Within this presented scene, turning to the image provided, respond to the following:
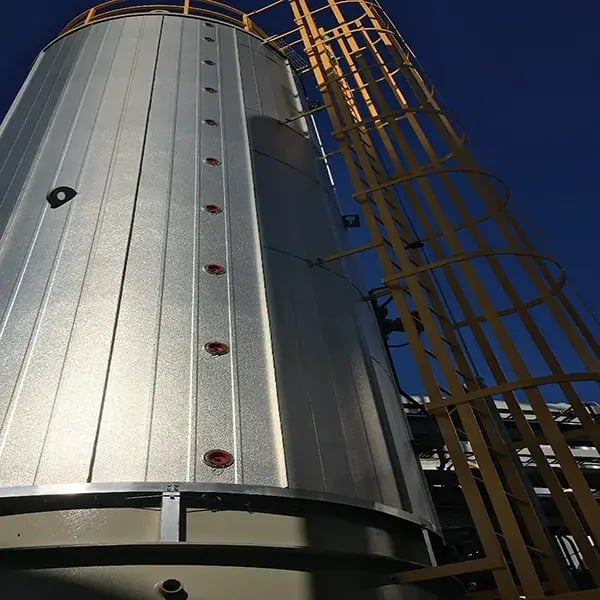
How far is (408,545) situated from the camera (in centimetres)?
394

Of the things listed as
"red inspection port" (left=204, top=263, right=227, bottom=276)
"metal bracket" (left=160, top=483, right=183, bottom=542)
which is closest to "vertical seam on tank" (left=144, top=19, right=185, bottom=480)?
"metal bracket" (left=160, top=483, right=183, bottom=542)

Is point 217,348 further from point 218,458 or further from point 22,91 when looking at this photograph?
point 22,91

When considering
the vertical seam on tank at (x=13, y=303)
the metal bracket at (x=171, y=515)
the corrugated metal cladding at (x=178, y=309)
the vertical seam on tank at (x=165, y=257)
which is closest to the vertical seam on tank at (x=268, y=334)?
the corrugated metal cladding at (x=178, y=309)

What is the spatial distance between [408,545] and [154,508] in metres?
1.67

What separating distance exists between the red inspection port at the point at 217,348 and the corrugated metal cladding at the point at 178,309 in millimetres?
46

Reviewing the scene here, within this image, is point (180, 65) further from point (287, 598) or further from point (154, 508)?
point (287, 598)

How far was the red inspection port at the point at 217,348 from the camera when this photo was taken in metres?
4.18

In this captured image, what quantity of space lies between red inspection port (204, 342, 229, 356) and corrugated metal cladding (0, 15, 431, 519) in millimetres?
46

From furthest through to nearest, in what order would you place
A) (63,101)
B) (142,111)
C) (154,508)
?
(63,101) → (142,111) → (154,508)

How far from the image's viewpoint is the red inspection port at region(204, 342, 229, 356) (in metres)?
4.18

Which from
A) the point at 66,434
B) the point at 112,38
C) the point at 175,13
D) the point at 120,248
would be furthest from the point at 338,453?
the point at 175,13

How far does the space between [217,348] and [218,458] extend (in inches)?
34.7

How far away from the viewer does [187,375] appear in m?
3.97

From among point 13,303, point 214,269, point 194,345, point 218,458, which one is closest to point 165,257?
point 214,269
